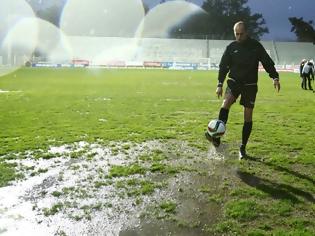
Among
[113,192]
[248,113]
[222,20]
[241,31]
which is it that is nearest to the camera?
[113,192]

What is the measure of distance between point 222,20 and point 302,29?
19.0 m

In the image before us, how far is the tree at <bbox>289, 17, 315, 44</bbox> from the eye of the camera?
4291 inches

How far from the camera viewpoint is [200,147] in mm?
9125

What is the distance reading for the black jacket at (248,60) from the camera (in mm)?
8180

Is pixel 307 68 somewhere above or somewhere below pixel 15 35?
below

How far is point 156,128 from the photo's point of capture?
37.9 ft

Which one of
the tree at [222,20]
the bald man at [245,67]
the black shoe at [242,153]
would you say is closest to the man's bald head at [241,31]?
the bald man at [245,67]

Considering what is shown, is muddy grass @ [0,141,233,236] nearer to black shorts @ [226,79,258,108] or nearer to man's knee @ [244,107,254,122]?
man's knee @ [244,107,254,122]

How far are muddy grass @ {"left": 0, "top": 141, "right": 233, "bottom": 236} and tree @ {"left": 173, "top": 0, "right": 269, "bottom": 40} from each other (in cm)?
9935

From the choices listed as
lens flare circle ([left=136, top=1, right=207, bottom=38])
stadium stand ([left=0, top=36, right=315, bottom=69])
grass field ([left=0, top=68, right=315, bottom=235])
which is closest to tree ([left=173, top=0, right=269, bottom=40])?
lens flare circle ([left=136, top=1, right=207, bottom=38])

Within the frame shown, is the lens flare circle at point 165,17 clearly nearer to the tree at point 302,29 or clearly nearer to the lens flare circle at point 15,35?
the tree at point 302,29

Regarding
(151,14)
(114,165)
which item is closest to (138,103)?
(114,165)

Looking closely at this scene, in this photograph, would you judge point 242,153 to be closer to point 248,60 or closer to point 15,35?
point 248,60

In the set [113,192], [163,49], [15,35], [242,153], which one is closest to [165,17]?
[163,49]
